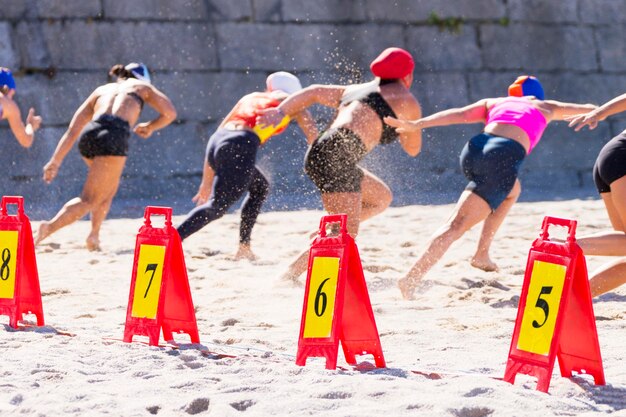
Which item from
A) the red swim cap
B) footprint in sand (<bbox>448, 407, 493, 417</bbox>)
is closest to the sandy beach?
footprint in sand (<bbox>448, 407, 493, 417</bbox>)

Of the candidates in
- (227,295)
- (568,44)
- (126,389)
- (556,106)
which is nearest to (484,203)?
(556,106)

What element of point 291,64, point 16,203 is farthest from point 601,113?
point 291,64

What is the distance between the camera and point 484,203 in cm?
611

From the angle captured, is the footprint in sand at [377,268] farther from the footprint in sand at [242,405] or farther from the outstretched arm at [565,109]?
the footprint in sand at [242,405]

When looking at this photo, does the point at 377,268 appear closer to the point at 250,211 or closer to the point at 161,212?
the point at 250,211

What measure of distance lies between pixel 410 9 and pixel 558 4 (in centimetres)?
177

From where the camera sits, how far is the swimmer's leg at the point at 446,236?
5.90 metres

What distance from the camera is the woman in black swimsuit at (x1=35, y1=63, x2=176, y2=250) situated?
25.9 feet

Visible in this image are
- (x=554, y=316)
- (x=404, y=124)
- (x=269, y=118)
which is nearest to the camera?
(x=554, y=316)

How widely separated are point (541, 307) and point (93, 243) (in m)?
4.62

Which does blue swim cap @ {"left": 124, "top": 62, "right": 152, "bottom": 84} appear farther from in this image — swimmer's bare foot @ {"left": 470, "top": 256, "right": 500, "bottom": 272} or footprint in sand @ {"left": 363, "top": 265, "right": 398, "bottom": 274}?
swimmer's bare foot @ {"left": 470, "top": 256, "right": 500, "bottom": 272}

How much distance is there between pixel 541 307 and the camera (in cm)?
382

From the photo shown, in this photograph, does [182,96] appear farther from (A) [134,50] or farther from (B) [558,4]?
(B) [558,4]

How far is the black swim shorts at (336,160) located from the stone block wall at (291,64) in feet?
14.5
